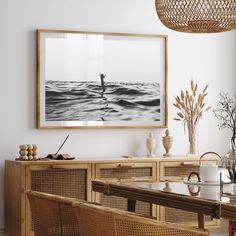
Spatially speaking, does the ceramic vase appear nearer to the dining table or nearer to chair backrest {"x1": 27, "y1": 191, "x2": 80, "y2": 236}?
the dining table

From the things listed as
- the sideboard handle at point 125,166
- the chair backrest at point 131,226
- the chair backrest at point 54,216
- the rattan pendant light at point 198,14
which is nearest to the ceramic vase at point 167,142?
the sideboard handle at point 125,166

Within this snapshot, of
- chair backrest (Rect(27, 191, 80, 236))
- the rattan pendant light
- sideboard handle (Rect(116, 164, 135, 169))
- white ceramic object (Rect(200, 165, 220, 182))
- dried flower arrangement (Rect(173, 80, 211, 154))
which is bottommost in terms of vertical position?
chair backrest (Rect(27, 191, 80, 236))

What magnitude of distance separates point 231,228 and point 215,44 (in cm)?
269

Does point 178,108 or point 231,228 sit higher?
point 178,108

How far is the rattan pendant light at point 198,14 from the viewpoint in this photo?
4.59 metres

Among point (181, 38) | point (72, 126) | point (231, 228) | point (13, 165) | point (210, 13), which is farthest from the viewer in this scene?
point (181, 38)

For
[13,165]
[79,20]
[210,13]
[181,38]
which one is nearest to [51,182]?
[13,165]

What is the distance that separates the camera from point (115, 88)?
A: 7.18m

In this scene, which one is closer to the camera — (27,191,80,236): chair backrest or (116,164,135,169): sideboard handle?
(27,191,80,236): chair backrest

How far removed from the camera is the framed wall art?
22.7 feet

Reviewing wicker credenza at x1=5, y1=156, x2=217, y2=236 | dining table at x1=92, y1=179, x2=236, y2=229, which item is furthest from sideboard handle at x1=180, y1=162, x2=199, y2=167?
dining table at x1=92, y1=179, x2=236, y2=229

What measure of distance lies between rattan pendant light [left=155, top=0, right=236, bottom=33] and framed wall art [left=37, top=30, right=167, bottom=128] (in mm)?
2381

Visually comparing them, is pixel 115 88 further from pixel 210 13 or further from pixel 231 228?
pixel 210 13

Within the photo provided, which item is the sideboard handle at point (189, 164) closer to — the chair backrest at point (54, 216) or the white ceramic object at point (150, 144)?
the white ceramic object at point (150, 144)
